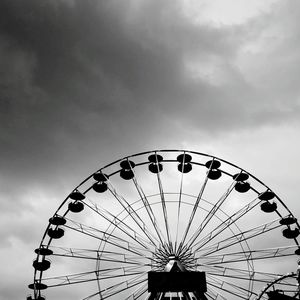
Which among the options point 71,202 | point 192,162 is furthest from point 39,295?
point 192,162

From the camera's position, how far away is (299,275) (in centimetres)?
1424

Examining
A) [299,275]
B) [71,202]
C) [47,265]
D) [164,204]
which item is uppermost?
[71,202]

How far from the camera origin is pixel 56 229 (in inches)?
760

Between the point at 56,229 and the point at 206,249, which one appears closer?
the point at 206,249

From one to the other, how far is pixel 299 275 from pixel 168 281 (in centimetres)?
543

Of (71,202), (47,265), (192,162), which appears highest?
(192,162)

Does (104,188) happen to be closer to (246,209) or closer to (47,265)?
(47,265)

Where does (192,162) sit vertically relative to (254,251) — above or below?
above

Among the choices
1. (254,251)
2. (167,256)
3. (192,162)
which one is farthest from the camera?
(192,162)

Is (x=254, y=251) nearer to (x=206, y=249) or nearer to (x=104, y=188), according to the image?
(x=206, y=249)

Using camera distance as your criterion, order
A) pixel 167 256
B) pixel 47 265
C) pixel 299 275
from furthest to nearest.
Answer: pixel 47 265 < pixel 167 256 < pixel 299 275

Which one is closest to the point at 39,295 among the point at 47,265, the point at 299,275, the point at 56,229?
the point at 47,265

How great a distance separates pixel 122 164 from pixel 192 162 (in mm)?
4169

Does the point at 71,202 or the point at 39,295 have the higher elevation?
the point at 71,202
